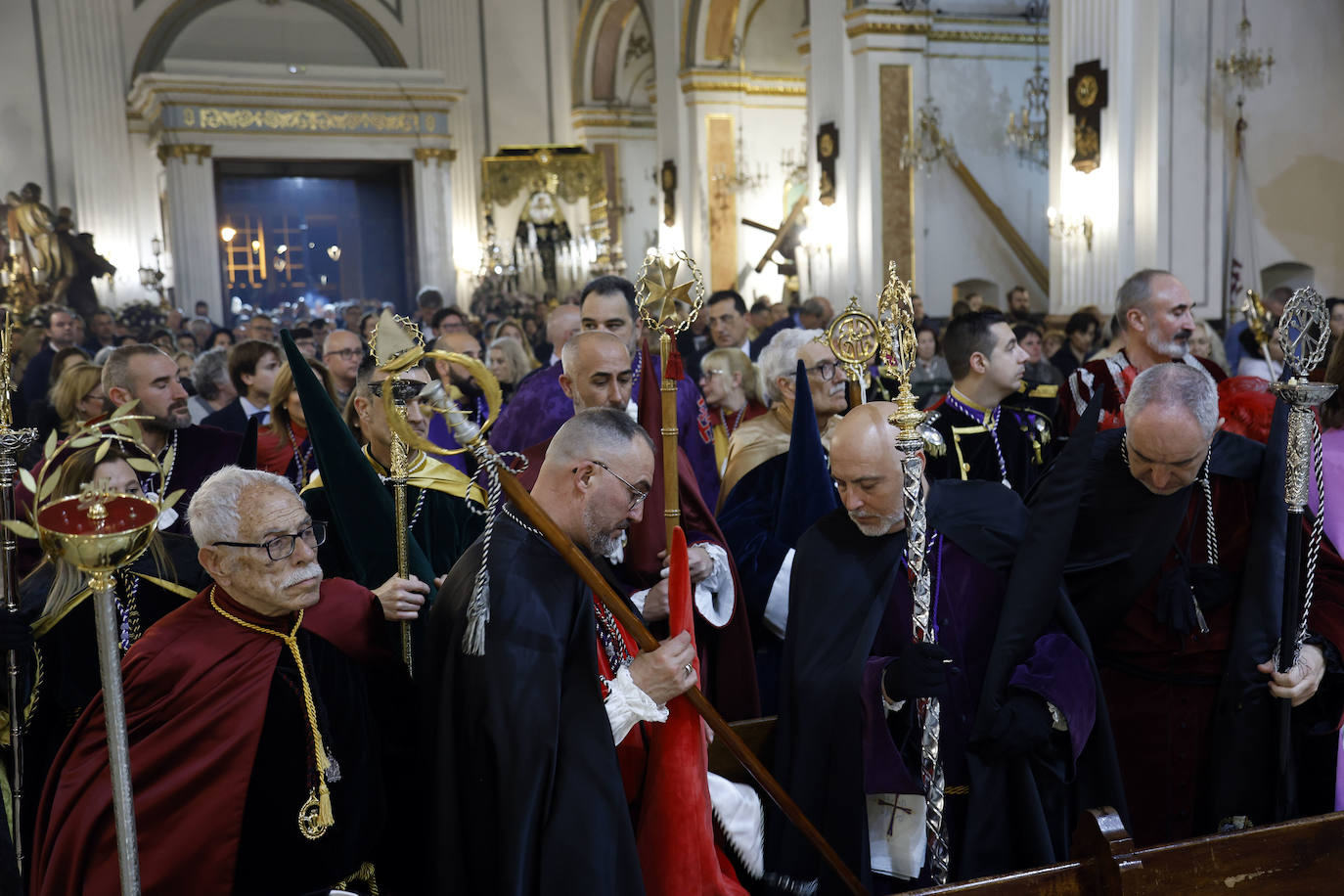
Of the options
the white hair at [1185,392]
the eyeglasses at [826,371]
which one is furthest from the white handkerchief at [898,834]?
the eyeglasses at [826,371]

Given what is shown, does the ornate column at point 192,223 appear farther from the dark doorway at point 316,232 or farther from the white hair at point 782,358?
the white hair at point 782,358

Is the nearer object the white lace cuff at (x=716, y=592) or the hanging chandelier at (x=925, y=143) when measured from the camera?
the white lace cuff at (x=716, y=592)

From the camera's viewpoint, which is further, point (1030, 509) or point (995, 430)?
point (995, 430)

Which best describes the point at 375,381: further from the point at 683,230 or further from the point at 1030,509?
the point at 683,230

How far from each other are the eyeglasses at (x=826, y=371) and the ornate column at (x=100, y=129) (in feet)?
63.7

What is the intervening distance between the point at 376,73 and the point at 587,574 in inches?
813

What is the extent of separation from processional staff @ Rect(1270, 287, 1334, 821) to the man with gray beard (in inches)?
65.2

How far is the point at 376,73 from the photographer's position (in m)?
21.3

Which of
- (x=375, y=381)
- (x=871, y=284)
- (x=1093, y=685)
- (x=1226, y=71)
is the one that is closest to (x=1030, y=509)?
(x=1093, y=685)

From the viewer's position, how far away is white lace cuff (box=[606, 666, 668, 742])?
2590mm

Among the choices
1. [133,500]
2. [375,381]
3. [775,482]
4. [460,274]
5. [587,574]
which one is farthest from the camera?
[460,274]

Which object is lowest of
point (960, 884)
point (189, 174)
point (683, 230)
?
point (960, 884)

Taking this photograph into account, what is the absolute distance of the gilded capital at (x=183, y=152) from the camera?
65.2 ft

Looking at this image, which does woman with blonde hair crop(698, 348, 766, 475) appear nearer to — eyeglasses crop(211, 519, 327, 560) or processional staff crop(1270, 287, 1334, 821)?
processional staff crop(1270, 287, 1334, 821)
